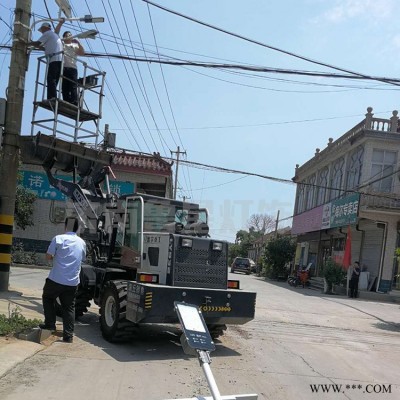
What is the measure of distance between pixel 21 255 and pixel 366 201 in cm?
1617

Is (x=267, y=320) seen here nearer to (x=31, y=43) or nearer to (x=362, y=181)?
(x=31, y=43)

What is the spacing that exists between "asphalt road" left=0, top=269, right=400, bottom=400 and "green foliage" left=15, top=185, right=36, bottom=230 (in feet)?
38.3

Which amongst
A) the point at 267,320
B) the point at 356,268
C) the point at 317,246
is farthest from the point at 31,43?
the point at 317,246

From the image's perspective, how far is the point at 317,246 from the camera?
35.6m

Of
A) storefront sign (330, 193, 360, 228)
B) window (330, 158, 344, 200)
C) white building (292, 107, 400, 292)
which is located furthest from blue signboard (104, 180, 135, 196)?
window (330, 158, 344, 200)

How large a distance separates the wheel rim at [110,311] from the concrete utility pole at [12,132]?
4686 mm

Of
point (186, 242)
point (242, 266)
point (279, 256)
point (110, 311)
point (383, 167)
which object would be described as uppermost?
point (383, 167)

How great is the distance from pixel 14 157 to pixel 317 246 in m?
27.3

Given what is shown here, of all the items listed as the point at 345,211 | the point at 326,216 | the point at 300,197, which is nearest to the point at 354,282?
the point at 345,211

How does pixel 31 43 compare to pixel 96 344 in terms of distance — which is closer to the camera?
pixel 96 344

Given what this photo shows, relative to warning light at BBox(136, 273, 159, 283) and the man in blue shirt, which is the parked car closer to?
warning light at BBox(136, 273, 159, 283)

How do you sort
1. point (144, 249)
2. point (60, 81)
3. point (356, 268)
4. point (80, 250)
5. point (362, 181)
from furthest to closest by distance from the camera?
point (362, 181)
point (356, 268)
point (60, 81)
point (144, 249)
point (80, 250)

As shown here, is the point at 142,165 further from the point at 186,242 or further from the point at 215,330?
the point at 186,242

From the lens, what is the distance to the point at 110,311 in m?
8.34
